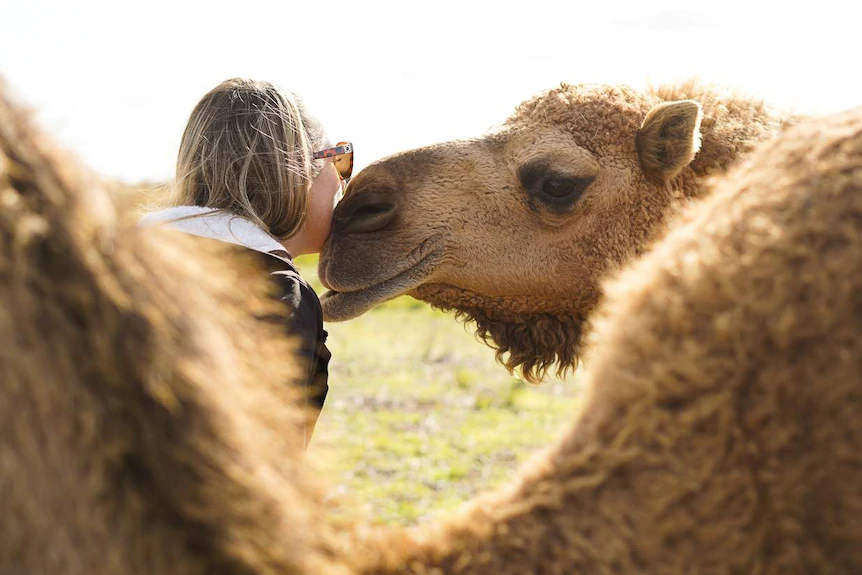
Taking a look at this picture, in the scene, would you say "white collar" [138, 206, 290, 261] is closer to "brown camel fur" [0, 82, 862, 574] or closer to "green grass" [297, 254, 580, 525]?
"brown camel fur" [0, 82, 862, 574]

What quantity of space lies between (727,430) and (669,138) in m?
2.09

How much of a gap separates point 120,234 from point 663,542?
0.90m

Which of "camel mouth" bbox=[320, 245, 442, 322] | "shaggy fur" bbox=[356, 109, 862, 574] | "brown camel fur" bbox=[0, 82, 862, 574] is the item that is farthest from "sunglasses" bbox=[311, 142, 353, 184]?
"shaggy fur" bbox=[356, 109, 862, 574]

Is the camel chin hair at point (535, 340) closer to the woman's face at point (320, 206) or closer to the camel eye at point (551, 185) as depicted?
the camel eye at point (551, 185)

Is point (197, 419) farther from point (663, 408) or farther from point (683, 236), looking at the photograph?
point (683, 236)

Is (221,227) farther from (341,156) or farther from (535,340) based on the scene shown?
(535,340)

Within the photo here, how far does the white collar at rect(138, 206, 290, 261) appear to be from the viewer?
2602 millimetres

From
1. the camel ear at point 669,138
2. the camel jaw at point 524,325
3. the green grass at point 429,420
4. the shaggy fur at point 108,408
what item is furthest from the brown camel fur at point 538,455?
the green grass at point 429,420

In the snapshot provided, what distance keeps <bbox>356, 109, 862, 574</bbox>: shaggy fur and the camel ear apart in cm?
179

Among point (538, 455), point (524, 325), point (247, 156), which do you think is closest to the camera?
point (538, 455)

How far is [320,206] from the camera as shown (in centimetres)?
312

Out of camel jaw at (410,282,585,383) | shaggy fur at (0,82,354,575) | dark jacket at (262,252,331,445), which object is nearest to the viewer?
shaggy fur at (0,82,354,575)

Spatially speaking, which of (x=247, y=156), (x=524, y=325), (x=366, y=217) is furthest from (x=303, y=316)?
(x=524, y=325)

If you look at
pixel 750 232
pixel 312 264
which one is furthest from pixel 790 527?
pixel 312 264
